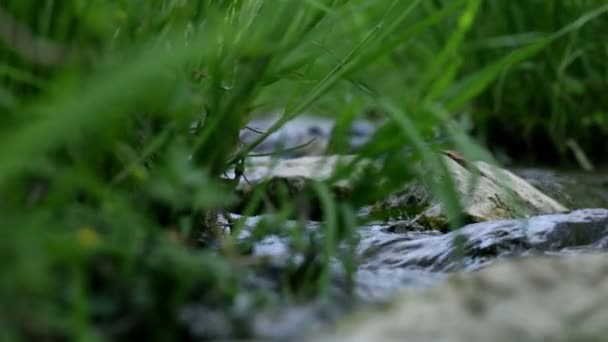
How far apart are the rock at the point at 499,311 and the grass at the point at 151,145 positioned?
0.14 meters

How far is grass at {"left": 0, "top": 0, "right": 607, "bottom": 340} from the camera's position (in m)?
1.01

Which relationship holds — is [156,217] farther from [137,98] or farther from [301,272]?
[137,98]

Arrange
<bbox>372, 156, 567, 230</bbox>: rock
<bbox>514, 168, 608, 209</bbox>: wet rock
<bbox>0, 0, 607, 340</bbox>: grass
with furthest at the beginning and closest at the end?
<bbox>514, 168, 608, 209</bbox>: wet rock → <bbox>372, 156, 567, 230</bbox>: rock → <bbox>0, 0, 607, 340</bbox>: grass

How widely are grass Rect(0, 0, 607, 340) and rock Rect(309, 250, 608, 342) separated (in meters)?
0.14

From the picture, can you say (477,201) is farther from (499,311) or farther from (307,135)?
(307,135)

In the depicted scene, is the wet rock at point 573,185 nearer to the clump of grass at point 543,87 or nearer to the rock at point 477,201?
the clump of grass at point 543,87

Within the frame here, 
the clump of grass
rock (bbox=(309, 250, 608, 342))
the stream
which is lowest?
rock (bbox=(309, 250, 608, 342))

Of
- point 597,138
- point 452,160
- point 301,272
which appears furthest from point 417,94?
point 597,138

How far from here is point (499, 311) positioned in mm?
1086

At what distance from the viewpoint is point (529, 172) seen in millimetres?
3760

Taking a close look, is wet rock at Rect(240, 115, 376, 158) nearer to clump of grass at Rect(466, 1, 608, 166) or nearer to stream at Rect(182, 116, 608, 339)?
clump of grass at Rect(466, 1, 608, 166)

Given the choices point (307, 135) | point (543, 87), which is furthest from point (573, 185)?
point (307, 135)

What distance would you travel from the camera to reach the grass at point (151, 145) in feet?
3.32

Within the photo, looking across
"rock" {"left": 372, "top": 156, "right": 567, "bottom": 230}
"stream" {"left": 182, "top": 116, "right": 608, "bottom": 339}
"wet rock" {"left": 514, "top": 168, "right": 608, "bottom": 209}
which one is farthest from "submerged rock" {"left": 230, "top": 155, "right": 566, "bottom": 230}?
"wet rock" {"left": 514, "top": 168, "right": 608, "bottom": 209}
